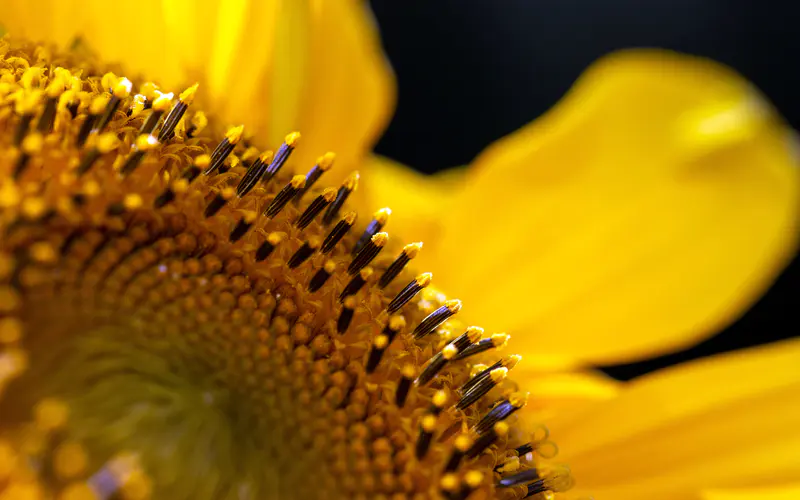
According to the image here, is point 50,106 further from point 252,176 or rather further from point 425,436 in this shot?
point 425,436

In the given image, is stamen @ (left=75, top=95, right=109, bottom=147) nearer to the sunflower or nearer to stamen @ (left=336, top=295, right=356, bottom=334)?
the sunflower

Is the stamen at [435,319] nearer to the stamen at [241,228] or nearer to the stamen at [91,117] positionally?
the stamen at [241,228]

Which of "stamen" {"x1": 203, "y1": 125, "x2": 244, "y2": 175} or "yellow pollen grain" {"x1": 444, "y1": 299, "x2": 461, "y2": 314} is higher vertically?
"stamen" {"x1": 203, "y1": 125, "x2": 244, "y2": 175}

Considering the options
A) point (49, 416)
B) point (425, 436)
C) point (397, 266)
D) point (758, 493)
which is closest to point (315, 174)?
point (397, 266)

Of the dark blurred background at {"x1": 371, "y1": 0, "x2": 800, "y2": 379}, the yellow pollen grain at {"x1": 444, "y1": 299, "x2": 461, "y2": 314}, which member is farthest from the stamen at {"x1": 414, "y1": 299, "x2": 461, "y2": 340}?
the dark blurred background at {"x1": 371, "y1": 0, "x2": 800, "y2": 379}

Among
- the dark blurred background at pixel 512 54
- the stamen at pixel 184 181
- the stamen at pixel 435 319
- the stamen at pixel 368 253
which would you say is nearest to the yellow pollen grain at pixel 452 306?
the stamen at pixel 435 319

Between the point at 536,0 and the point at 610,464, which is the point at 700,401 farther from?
the point at 536,0

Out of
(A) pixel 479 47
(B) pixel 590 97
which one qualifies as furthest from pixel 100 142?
(A) pixel 479 47
